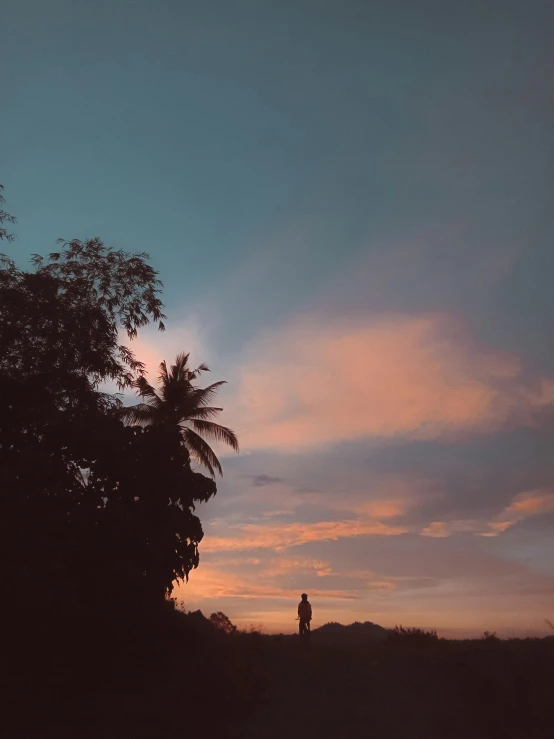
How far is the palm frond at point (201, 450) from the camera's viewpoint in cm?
3291

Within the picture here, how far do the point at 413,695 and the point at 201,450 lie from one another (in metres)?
17.6

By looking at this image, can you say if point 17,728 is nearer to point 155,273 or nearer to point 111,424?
point 111,424

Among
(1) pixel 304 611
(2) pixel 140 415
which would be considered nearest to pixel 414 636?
(1) pixel 304 611

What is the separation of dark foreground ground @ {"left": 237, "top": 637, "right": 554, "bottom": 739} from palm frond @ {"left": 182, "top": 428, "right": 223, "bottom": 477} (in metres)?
12.6

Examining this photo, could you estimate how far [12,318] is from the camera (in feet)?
58.6

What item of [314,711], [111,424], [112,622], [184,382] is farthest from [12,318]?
[184,382]

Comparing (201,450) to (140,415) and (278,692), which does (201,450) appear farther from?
(278,692)

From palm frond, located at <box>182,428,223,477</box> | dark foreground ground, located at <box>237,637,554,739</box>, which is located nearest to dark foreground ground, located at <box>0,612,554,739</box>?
dark foreground ground, located at <box>237,637,554,739</box>

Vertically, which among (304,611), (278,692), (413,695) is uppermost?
(304,611)

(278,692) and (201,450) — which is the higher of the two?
(201,450)

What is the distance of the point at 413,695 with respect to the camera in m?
17.9

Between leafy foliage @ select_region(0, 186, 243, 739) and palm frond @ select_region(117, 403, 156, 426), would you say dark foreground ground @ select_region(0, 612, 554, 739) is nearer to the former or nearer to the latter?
leafy foliage @ select_region(0, 186, 243, 739)

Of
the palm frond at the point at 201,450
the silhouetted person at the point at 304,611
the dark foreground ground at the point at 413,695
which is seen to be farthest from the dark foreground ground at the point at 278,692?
Result: the palm frond at the point at 201,450

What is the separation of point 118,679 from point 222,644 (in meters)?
4.61
